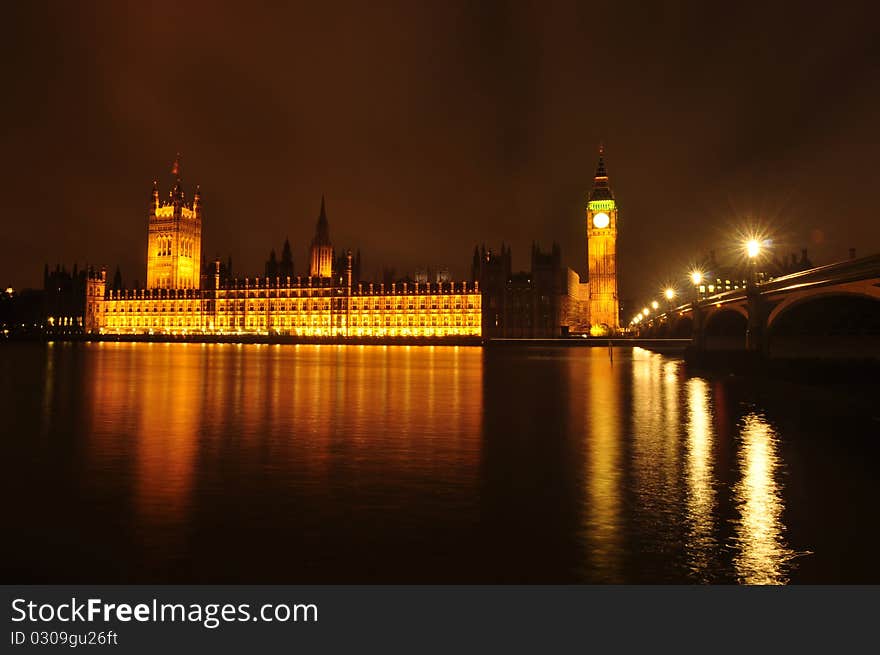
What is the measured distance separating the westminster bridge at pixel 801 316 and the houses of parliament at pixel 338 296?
143ft

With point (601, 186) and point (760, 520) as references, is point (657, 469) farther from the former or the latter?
point (601, 186)

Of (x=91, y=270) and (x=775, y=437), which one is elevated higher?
(x=91, y=270)

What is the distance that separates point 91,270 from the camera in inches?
6944

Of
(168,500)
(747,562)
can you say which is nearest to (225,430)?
(168,500)

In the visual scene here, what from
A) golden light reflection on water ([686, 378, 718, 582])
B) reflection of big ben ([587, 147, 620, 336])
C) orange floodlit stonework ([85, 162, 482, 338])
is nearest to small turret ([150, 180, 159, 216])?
orange floodlit stonework ([85, 162, 482, 338])

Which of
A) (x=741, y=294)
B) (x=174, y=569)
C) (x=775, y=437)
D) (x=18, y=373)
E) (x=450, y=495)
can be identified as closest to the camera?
(x=174, y=569)

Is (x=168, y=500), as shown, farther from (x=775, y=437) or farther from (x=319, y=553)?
(x=775, y=437)

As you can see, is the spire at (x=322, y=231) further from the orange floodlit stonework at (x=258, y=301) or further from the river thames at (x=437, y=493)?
the river thames at (x=437, y=493)

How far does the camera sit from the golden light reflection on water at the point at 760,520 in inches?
303

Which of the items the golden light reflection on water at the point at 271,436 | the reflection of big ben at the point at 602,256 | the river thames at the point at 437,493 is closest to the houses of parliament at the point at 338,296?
the reflection of big ben at the point at 602,256

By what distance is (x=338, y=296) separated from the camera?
15788cm

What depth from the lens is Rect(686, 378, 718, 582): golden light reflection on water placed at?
26.0 feet

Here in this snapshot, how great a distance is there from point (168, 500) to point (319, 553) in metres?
3.59
